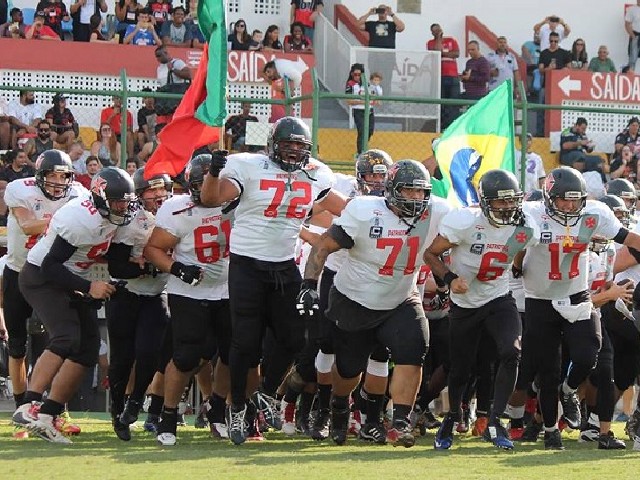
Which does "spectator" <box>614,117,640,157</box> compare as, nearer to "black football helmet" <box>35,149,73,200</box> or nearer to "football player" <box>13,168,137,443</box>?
"black football helmet" <box>35,149,73,200</box>

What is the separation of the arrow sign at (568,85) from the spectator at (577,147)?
1.68 metres

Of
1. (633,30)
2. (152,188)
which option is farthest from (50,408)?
(633,30)

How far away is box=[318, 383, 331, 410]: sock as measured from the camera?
9594mm

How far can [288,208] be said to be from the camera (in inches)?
350

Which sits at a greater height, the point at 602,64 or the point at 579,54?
the point at 579,54

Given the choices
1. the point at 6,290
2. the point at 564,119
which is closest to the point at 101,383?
the point at 6,290

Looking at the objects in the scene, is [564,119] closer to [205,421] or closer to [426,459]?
[205,421]

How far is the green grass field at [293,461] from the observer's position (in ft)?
23.7

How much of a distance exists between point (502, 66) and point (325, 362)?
35.4ft

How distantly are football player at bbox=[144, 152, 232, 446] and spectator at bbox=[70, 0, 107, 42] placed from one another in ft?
29.6

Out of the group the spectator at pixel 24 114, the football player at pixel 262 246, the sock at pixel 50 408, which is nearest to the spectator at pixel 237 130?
the spectator at pixel 24 114

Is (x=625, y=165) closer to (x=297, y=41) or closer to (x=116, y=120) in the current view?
(x=297, y=41)

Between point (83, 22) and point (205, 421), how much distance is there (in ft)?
27.6

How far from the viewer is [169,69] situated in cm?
1633
